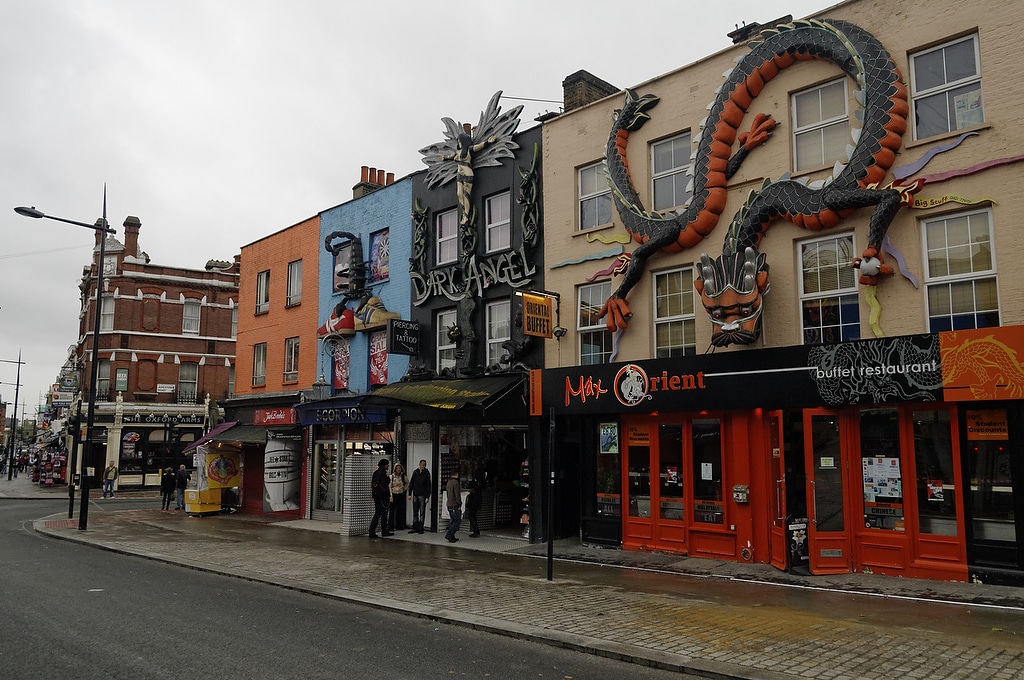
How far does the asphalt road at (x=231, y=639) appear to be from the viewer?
24.4 feet

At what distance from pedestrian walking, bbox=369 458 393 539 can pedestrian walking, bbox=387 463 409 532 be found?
0.20 meters

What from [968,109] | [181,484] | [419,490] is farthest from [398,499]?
[968,109]

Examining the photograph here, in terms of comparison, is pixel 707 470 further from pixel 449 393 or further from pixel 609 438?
pixel 449 393

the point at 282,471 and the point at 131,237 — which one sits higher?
the point at 131,237

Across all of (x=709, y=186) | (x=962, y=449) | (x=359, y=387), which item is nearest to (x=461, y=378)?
(x=359, y=387)

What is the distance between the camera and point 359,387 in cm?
2328

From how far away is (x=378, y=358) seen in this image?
2281cm

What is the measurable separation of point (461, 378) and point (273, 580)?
777 cm

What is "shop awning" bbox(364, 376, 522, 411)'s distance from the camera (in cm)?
1708

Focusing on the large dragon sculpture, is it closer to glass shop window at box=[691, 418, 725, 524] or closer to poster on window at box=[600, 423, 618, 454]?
glass shop window at box=[691, 418, 725, 524]

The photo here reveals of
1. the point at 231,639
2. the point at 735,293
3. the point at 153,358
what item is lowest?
the point at 231,639

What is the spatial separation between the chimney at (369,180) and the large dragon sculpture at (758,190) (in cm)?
1175

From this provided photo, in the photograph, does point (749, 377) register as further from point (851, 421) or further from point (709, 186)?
point (709, 186)

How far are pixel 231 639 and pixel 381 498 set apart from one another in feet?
33.9
